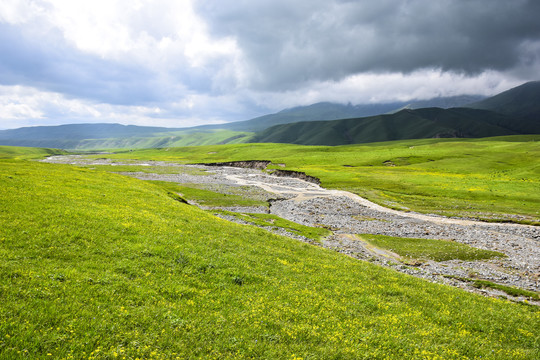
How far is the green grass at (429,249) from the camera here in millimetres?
36406

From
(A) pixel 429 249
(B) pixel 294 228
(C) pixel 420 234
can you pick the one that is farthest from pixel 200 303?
(C) pixel 420 234

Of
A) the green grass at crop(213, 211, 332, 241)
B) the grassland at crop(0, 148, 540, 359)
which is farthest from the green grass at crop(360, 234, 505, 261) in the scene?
the grassland at crop(0, 148, 540, 359)

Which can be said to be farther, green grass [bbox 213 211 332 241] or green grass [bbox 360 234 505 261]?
green grass [bbox 213 211 332 241]

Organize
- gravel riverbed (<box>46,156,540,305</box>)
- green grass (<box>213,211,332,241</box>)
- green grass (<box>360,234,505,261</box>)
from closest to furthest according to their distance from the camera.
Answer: gravel riverbed (<box>46,156,540,305</box>), green grass (<box>360,234,505,261</box>), green grass (<box>213,211,332,241</box>)

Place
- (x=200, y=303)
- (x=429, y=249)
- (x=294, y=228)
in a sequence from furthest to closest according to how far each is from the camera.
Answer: (x=294, y=228)
(x=429, y=249)
(x=200, y=303)

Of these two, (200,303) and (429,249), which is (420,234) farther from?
(200,303)

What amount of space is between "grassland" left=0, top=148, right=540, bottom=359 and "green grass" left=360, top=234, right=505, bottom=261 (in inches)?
609

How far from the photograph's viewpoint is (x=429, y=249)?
39219 mm

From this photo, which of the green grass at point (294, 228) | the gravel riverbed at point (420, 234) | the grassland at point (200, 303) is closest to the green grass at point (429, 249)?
the gravel riverbed at point (420, 234)

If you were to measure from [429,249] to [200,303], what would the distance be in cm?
3692

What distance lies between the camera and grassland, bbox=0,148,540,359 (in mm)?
10930

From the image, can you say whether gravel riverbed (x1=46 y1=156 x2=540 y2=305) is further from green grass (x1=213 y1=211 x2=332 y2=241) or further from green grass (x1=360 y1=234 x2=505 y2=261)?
green grass (x1=213 y1=211 x2=332 y2=241)

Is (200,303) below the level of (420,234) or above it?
above

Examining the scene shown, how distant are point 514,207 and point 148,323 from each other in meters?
81.9
